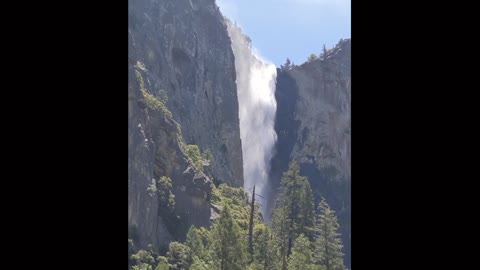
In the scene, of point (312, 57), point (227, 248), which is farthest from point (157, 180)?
point (312, 57)

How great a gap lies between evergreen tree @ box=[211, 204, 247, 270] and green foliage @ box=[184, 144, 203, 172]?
2410 cm

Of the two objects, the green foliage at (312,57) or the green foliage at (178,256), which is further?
the green foliage at (312,57)

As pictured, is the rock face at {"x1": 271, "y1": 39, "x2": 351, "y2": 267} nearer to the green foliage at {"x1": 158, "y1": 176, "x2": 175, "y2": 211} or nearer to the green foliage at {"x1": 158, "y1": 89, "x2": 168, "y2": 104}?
the green foliage at {"x1": 158, "y1": 89, "x2": 168, "y2": 104}

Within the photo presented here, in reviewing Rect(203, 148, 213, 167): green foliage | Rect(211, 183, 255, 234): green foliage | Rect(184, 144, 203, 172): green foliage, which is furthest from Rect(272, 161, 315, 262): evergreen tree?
Rect(203, 148, 213, 167): green foliage

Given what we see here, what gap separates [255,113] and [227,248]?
223ft

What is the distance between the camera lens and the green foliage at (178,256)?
4806 cm

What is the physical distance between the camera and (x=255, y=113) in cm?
10750

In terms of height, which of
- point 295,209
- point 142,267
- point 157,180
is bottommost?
point 142,267

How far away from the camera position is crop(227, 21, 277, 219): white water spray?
4146 inches

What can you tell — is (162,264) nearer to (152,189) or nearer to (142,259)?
(142,259)

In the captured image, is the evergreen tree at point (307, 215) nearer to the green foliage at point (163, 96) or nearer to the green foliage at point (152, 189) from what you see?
the green foliage at point (152, 189)

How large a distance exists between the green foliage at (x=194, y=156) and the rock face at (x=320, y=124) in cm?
3305

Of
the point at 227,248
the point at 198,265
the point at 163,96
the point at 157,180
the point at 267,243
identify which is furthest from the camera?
the point at 163,96

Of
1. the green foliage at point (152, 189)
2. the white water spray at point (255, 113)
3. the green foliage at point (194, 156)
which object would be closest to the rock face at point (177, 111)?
the green foliage at point (152, 189)
